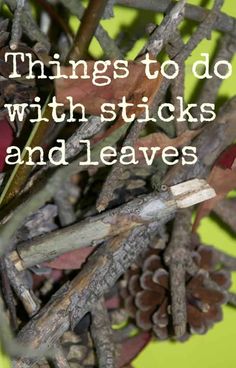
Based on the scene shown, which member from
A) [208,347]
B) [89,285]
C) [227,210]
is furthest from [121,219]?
[208,347]

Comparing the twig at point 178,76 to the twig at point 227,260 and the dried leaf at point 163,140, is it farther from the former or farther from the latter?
the twig at point 227,260

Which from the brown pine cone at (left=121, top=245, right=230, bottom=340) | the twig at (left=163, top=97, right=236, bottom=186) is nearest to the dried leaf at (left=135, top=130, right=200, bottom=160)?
the twig at (left=163, top=97, right=236, bottom=186)

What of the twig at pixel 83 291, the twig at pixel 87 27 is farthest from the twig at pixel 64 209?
the twig at pixel 87 27

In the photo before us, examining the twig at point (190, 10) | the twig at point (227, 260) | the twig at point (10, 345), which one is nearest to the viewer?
the twig at point (10, 345)

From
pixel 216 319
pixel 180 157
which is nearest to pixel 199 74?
pixel 180 157

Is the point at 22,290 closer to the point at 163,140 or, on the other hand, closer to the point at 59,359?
the point at 59,359

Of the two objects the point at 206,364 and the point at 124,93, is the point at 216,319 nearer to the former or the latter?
the point at 206,364
